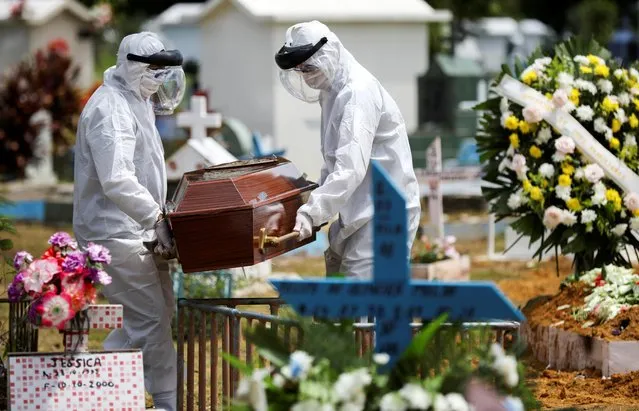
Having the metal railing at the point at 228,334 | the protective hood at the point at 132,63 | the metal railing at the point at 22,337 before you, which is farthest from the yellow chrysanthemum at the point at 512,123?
the metal railing at the point at 22,337

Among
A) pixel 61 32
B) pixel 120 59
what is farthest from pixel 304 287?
pixel 61 32

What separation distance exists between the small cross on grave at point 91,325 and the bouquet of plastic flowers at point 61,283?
0.07 meters

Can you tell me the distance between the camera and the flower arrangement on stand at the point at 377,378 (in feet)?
13.3

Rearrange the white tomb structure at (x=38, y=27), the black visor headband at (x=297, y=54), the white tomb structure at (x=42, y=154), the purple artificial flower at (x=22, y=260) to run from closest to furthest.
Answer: the purple artificial flower at (x=22, y=260) < the black visor headband at (x=297, y=54) < the white tomb structure at (x=42, y=154) < the white tomb structure at (x=38, y=27)

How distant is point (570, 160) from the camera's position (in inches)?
338

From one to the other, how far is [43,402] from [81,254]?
22.9 inches

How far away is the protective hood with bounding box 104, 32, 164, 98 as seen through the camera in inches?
262

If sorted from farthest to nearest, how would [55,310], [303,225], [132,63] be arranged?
[132,63] < [303,225] < [55,310]

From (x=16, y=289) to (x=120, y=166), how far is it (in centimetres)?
105

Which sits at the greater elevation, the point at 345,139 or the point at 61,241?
the point at 345,139

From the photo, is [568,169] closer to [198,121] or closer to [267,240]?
[267,240]

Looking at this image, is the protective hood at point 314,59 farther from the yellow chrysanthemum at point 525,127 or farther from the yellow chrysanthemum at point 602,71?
the yellow chrysanthemum at point 602,71

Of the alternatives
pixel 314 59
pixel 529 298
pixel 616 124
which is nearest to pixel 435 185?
pixel 529 298

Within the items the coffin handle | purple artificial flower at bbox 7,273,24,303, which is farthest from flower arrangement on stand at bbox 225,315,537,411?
the coffin handle
